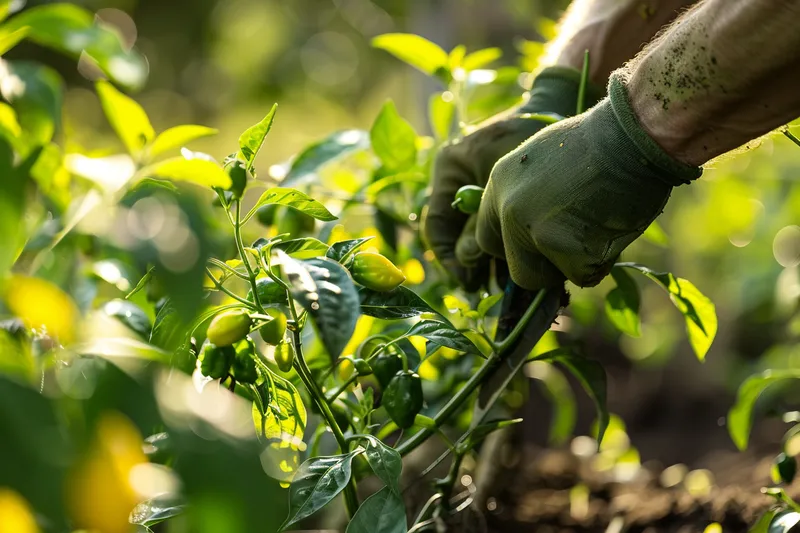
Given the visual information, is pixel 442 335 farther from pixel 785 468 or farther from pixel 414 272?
pixel 785 468

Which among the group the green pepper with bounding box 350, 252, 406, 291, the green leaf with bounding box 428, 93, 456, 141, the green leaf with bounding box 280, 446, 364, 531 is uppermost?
the green pepper with bounding box 350, 252, 406, 291

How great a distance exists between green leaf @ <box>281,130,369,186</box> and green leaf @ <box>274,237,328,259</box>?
0.39 m

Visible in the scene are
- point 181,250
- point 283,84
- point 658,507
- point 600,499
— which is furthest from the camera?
point 283,84

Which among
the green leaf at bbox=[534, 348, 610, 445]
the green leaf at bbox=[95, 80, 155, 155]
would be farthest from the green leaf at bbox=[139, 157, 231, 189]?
the green leaf at bbox=[534, 348, 610, 445]

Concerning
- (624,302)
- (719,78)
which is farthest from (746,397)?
(719,78)

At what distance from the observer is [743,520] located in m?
1.24

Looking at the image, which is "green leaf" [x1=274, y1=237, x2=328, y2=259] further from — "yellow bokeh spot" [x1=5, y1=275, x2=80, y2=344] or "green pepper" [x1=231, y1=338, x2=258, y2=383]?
"yellow bokeh spot" [x1=5, y1=275, x2=80, y2=344]

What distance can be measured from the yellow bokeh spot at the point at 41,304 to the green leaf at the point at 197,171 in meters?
0.31

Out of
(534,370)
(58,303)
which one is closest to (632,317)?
(534,370)

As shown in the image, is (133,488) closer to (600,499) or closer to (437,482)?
(437,482)

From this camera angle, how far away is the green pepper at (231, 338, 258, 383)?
714mm

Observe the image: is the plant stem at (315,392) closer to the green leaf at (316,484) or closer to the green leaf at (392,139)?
the green leaf at (316,484)

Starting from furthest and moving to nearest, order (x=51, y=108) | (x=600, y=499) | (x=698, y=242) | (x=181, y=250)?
(x=698, y=242) → (x=600, y=499) → (x=51, y=108) → (x=181, y=250)

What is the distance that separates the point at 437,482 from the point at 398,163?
49 centimetres
